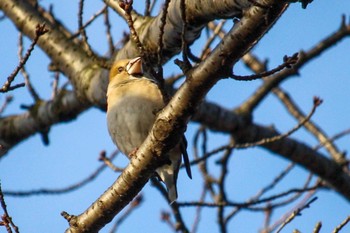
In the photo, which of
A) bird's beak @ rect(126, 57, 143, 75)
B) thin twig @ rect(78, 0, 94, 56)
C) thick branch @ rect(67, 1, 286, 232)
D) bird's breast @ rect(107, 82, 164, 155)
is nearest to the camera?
thick branch @ rect(67, 1, 286, 232)

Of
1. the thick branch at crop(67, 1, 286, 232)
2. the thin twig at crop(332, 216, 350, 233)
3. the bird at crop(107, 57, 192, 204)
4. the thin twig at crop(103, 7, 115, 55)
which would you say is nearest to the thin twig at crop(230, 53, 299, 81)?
the thick branch at crop(67, 1, 286, 232)

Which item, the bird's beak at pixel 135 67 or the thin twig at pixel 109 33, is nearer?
the bird's beak at pixel 135 67

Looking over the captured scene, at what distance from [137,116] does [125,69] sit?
658 millimetres

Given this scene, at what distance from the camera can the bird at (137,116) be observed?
4418 mm

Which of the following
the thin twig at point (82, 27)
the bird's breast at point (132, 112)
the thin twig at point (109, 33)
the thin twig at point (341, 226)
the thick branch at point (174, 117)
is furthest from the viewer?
the thin twig at point (109, 33)

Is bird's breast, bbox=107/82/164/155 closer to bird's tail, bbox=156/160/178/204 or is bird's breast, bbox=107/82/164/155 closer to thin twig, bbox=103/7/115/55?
bird's tail, bbox=156/160/178/204

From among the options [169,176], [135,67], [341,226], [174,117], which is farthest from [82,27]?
[341,226]

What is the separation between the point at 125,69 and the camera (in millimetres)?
4984

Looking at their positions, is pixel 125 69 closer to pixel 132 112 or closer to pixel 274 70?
pixel 132 112

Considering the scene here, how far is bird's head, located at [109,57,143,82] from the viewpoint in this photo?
15.9 feet

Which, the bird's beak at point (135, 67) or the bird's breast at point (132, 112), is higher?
the bird's beak at point (135, 67)

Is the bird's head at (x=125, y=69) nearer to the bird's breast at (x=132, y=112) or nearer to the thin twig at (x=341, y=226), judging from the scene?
the bird's breast at (x=132, y=112)

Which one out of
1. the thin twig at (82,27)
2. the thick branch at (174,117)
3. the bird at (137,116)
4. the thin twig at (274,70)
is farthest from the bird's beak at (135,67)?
the thin twig at (274,70)

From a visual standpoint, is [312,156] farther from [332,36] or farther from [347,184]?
[332,36]
